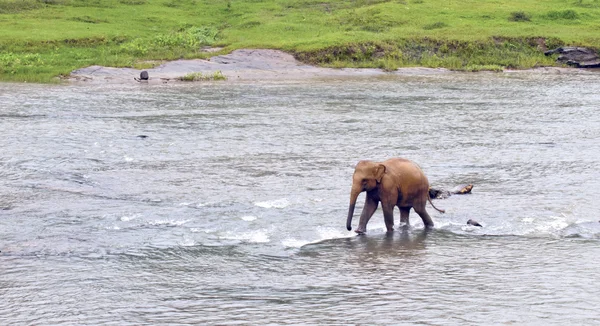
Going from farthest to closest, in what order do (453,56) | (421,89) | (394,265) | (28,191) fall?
(453,56), (421,89), (28,191), (394,265)

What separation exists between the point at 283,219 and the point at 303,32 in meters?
36.1

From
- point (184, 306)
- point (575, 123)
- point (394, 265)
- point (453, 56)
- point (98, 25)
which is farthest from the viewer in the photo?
point (98, 25)

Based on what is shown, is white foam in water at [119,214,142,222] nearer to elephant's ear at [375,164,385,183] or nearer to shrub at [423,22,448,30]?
elephant's ear at [375,164,385,183]

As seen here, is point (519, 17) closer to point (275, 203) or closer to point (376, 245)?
point (275, 203)

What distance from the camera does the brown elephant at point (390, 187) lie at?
44.9 ft

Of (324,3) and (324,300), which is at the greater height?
(324,3)

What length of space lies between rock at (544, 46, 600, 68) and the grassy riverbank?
814 mm

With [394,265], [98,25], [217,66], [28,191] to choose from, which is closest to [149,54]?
[217,66]

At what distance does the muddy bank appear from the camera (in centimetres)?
3925

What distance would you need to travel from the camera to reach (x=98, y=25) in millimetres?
51906

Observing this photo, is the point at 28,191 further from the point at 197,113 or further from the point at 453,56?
the point at 453,56

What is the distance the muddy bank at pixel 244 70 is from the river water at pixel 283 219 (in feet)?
29.3

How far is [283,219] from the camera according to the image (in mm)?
15023

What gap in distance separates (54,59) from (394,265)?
33.2 meters
